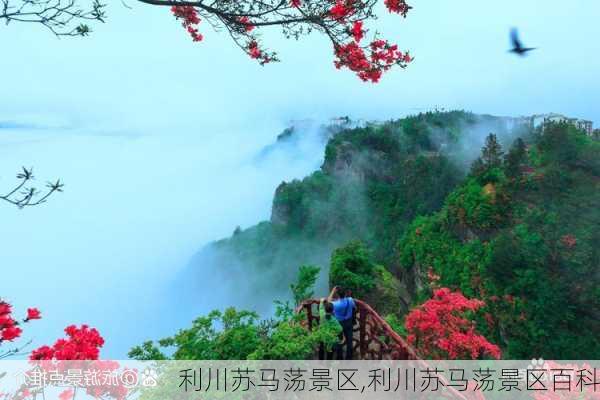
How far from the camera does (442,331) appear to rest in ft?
24.3

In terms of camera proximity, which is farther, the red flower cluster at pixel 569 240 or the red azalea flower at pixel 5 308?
the red flower cluster at pixel 569 240

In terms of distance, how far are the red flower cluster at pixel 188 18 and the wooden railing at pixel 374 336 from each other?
3.11 m

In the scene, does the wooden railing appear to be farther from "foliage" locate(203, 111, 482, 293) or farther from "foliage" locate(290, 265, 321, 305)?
"foliage" locate(203, 111, 482, 293)

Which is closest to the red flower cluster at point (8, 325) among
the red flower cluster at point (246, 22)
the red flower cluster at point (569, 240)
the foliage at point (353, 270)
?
the red flower cluster at point (246, 22)

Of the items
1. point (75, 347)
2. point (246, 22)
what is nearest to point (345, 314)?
point (75, 347)

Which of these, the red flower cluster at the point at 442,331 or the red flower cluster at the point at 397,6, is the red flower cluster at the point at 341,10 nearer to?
the red flower cluster at the point at 397,6

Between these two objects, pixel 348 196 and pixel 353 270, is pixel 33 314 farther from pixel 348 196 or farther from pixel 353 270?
pixel 348 196

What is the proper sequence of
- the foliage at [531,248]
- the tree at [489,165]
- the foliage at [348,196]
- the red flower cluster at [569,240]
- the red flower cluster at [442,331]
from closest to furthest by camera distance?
1. the red flower cluster at [442,331]
2. the foliage at [531,248]
3. the red flower cluster at [569,240]
4. the tree at [489,165]
5. the foliage at [348,196]

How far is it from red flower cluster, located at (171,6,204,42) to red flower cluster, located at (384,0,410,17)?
1.88m

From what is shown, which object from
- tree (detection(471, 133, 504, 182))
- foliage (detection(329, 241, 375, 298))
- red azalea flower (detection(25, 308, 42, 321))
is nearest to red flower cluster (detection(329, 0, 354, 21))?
red azalea flower (detection(25, 308, 42, 321))

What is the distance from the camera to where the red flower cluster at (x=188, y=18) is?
13.4ft

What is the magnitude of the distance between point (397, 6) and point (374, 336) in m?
3.71

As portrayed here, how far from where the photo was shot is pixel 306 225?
139ft

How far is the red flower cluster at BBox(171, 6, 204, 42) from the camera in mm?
4074
